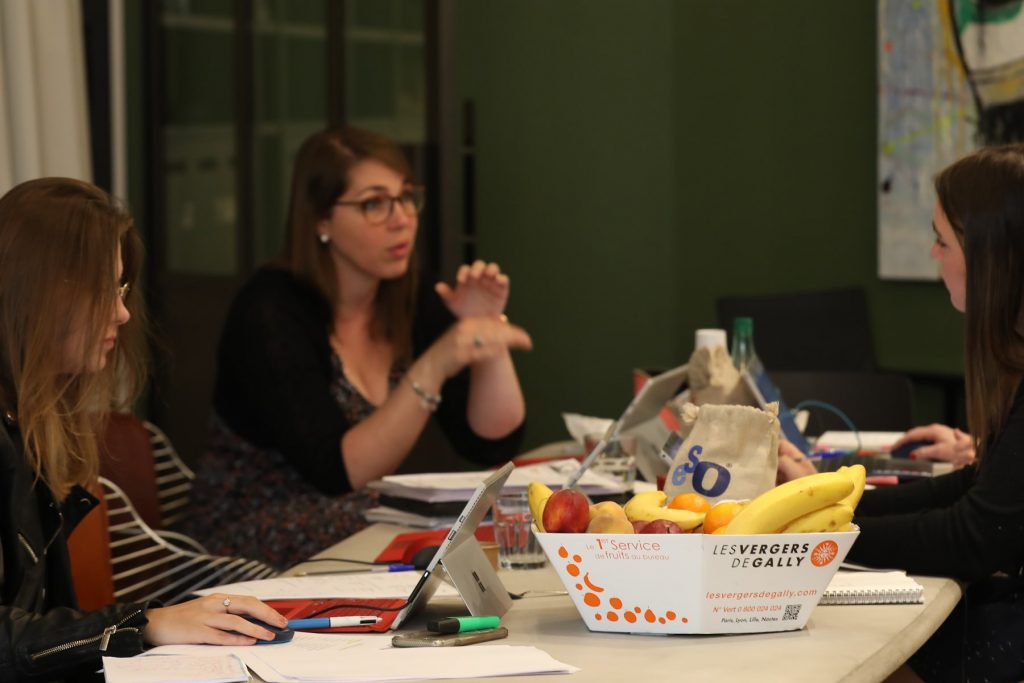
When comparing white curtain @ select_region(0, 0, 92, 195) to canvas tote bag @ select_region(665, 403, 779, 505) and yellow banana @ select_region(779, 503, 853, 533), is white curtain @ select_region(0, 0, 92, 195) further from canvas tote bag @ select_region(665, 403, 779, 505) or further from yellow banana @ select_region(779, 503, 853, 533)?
yellow banana @ select_region(779, 503, 853, 533)

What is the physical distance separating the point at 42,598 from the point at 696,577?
2.77 feet

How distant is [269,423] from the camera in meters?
2.86

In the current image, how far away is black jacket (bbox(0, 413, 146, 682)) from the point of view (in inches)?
58.7

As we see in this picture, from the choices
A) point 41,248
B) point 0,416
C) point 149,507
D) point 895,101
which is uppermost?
point 895,101

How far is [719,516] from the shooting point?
1.49 m

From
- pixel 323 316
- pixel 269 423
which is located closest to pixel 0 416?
pixel 269 423

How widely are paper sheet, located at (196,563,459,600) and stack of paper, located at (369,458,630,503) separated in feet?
1.21

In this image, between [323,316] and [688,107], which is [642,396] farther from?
[688,107]

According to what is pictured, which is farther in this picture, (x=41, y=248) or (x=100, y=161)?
(x=100, y=161)

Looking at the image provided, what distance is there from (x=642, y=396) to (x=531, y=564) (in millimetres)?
469

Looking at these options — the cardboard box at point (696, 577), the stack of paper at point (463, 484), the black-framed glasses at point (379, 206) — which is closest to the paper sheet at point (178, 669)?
the cardboard box at point (696, 577)

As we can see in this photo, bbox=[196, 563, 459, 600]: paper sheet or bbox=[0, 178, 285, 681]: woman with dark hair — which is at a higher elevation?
bbox=[0, 178, 285, 681]: woman with dark hair

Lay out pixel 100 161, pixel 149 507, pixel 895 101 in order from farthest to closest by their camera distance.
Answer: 1. pixel 895 101
2. pixel 100 161
3. pixel 149 507

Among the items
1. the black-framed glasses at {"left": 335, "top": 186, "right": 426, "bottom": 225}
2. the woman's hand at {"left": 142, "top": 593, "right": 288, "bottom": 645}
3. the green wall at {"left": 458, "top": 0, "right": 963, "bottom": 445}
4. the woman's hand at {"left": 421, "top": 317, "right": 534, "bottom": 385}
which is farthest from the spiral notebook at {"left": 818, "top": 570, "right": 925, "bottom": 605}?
the green wall at {"left": 458, "top": 0, "right": 963, "bottom": 445}
